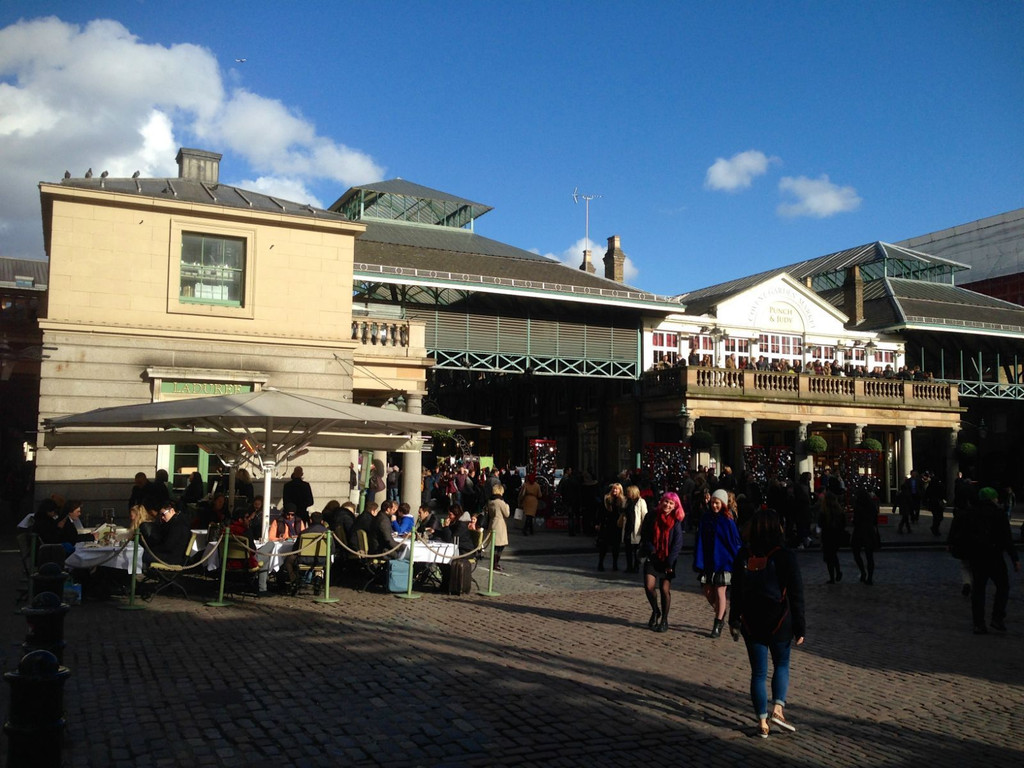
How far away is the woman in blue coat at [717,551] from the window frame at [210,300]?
11895 millimetres

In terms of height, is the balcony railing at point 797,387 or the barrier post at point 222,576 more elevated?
the balcony railing at point 797,387

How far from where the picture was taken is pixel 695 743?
6297mm

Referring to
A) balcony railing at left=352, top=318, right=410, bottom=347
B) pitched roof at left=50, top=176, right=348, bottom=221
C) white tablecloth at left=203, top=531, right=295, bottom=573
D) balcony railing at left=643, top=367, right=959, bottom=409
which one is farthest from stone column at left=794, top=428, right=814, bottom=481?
white tablecloth at left=203, top=531, right=295, bottom=573

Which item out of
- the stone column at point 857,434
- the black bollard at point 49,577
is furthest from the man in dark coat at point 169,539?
the stone column at point 857,434

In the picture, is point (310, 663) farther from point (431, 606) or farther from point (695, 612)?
point (695, 612)

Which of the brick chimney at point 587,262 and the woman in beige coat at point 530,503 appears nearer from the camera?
the woman in beige coat at point 530,503

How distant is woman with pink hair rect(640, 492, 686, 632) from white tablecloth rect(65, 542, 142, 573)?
630cm

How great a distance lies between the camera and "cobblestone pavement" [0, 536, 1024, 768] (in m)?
6.08

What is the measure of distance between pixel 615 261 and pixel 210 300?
24935mm

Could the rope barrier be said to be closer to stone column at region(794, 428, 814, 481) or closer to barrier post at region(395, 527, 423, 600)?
barrier post at region(395, 527, 423, 600)

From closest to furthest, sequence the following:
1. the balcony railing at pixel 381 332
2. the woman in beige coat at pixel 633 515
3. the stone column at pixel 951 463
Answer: the woman in beige coat at pixel 633 515 < the balcony railing at pixel 381 332 < the stone column at pixel 951 463

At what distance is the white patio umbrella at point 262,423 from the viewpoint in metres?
11.6

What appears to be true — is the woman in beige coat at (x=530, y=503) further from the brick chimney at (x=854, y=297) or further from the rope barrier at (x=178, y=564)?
the brick chimney at (x=854, y=297)

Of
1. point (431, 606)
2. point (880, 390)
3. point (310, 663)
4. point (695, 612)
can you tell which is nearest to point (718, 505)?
point (695, 612)
